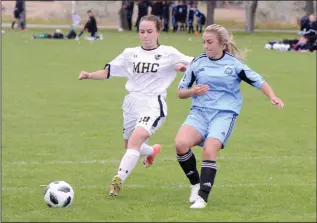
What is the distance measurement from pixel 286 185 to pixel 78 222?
3177mm

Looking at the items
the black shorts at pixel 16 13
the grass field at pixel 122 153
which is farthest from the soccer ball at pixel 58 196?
the black shorts at pixel 16 13

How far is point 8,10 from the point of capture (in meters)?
65.8

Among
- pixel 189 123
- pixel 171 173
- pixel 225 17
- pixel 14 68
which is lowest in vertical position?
pixel 225 17

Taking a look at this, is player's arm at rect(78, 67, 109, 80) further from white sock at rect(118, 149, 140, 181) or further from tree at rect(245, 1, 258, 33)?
tree at rect(245, 1, 258, 33)

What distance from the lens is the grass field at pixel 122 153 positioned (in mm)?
8130

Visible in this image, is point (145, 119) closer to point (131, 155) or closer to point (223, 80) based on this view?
point (131, 155)

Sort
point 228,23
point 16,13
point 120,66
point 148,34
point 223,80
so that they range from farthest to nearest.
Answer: point 228,23, point 16,13, point 120,66, point 148,34, point 223,80

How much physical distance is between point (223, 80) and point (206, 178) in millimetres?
1033

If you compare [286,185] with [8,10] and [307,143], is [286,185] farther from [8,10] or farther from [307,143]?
[8,10]

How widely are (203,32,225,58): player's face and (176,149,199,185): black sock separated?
103cm

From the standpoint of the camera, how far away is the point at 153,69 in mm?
9445

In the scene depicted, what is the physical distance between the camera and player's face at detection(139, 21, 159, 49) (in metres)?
9.33

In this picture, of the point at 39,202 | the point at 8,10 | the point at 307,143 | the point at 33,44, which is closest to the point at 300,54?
the point at 33,44

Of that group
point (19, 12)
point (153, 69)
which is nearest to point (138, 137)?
point (153, 69)
